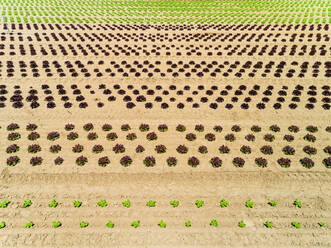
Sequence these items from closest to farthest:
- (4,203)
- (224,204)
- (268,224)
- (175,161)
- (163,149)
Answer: (268,224) < (4,203) < (224,204) < (175,161) < (163,149)

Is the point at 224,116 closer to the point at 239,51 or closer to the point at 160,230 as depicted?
the point at 160,230

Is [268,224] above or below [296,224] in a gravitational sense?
below

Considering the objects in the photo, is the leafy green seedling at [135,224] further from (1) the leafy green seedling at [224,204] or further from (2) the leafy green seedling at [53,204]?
(1) the leafy green seedling at [224,204]

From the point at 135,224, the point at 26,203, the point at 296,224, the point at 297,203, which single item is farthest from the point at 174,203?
the point at 26,203

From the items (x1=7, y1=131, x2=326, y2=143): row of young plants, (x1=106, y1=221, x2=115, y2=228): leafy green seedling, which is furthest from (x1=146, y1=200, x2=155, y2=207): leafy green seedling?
(x1=7, y1=131, x2=326, y2=143): row of young plants

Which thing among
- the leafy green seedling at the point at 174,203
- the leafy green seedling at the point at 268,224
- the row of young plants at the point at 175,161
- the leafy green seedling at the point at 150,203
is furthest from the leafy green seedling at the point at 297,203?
the leafy green seedling at the point at 150,203

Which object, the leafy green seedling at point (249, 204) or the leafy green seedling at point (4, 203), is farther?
the leafy green seedling at point (249, 204)

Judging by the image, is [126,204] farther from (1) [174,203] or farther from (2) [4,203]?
(2) [4,203]

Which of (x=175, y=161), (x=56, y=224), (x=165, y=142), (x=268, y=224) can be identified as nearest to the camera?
(x=56, y=224)
